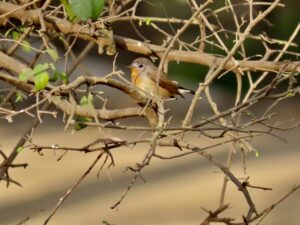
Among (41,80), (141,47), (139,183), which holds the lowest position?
(41,80)

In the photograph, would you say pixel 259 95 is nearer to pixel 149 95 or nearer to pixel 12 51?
pixel 149 95

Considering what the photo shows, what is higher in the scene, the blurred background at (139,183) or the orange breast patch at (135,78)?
the blurred background at (139,183)

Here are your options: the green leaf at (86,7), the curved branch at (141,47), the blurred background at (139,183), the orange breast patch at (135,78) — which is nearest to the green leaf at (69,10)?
the curved branch at (141,47)

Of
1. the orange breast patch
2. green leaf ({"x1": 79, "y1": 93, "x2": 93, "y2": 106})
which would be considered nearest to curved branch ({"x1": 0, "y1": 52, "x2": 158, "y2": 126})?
green leaf ({"x1": 79, "y1": 93, "x2": 93, "y2": 106})

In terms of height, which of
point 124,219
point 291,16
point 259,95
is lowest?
point 259,95

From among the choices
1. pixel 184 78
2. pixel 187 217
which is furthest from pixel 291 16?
pixel 187 217

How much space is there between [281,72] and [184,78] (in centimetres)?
769

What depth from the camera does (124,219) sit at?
6.80 meters

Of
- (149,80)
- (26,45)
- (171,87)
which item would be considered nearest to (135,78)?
(171,87)

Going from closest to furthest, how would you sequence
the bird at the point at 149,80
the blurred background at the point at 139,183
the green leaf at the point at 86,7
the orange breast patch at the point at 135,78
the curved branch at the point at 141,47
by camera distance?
1. the green leaf at the point at 86,7
2. the curved branch at the point at 141,47
3. the bird at the point at 149,80
4. the orange breast patch at the point at 135,78
5. the blurred background at the point at 139,183

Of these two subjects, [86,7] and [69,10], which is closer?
[86,7]

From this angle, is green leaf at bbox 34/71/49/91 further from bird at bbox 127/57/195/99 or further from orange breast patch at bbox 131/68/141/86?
orange breast patch at bbox 131/68/141/86

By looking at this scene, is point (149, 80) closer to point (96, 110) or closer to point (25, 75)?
point (96, 110)

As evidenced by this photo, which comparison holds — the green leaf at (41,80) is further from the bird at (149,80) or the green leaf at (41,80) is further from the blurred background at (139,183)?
the blurred background at (139,183)
